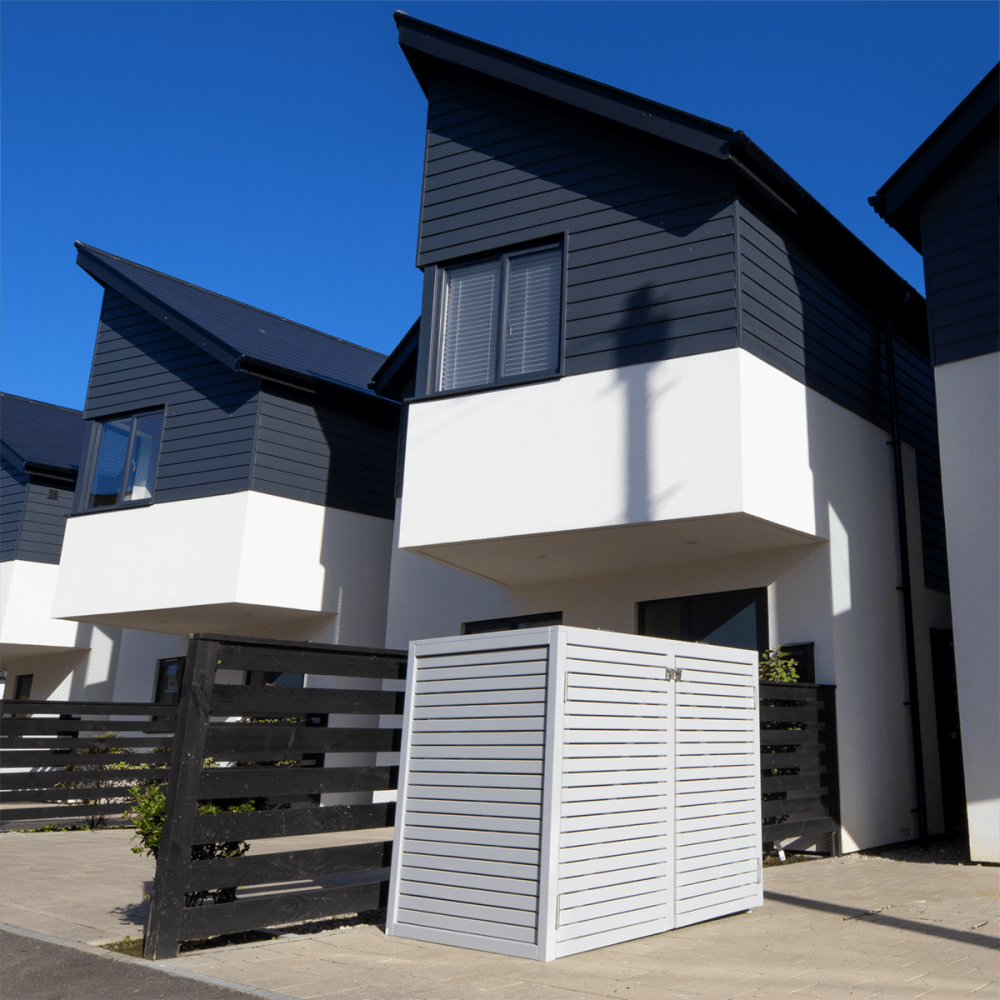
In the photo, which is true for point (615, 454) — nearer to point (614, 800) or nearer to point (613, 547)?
point (613, 547)

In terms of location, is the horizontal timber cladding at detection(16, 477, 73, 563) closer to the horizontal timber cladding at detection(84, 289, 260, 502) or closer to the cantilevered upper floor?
the horizontal timber cladding at detection(84, 289, 260, 502)

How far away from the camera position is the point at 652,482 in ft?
29.4

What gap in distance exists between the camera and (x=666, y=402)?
910cm

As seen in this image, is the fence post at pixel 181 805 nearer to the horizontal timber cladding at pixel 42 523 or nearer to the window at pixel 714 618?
the window at pixel 714 618

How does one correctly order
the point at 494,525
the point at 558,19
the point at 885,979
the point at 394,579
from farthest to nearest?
the point at 394,579, the point at 558,19, the point at 494,525, the point at 885,979

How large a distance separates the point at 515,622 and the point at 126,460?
23.3 feet

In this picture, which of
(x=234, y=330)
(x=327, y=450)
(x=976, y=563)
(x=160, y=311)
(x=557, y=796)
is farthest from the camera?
(x=234, y=330)

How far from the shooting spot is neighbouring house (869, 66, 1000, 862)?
333 inches

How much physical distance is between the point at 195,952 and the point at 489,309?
24.2ft

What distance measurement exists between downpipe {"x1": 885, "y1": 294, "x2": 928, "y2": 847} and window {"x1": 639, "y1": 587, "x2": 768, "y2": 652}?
1.86 m

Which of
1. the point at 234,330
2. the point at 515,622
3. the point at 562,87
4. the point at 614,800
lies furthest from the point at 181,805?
the point at 234,330

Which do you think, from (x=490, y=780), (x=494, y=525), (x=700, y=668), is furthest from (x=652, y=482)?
(x=490, y=780)

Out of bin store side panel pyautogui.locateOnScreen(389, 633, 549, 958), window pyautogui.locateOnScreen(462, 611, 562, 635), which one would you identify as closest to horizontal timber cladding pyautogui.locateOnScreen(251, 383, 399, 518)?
window pyautogui.locateOnScreen(462, 611, 562, 635)

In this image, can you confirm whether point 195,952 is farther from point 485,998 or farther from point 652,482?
point 652,482
